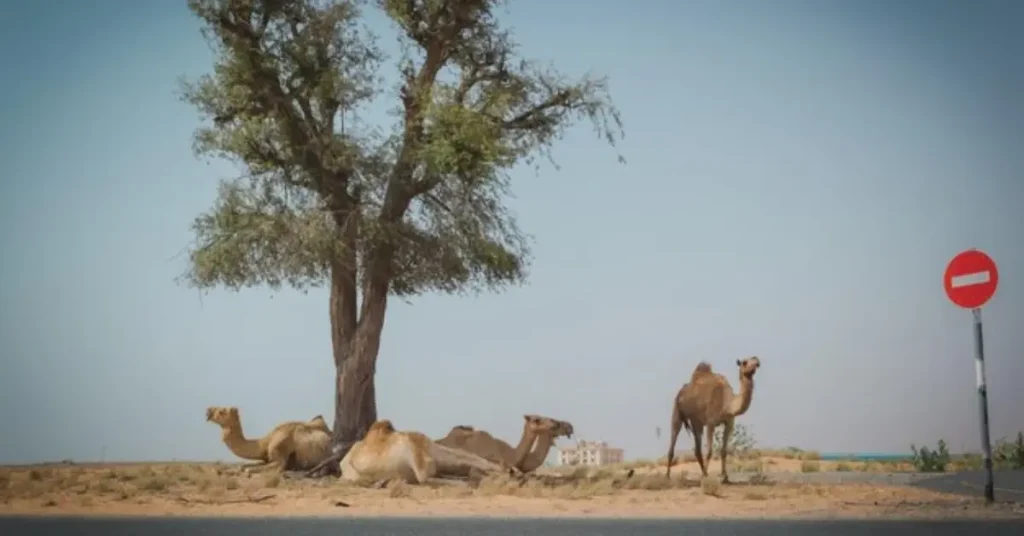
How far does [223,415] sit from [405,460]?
156 inches

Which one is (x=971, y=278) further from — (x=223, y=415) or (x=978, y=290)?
(x=223, y=415)

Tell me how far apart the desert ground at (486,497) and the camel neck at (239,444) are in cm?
31

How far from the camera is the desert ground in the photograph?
12000 mm

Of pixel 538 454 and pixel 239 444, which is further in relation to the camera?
pixel 239 444

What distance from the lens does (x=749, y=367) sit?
607 inches

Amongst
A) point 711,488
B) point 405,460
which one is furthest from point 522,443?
point 711,488

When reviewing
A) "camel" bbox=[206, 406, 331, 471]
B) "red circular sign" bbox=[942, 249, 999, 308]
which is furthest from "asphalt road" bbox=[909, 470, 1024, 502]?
"camel" bbox=[206, 406, 331, 471]

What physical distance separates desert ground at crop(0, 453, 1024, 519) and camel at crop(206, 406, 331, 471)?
41cm

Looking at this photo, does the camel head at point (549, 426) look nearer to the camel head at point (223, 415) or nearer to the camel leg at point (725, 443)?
the camel leg at point (725, 443)

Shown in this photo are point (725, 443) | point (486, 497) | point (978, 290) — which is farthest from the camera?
point (725, 443)

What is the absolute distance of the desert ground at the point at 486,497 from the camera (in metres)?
12.0

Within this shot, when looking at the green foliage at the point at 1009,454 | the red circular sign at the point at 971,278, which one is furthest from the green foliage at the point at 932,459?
the red circular sign at the point at 971,278

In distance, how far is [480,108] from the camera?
18.3 meters

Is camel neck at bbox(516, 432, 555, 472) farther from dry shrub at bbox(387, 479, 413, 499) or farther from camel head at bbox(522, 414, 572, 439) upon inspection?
dry shrub at bbox(387, 479, 413, 499)
